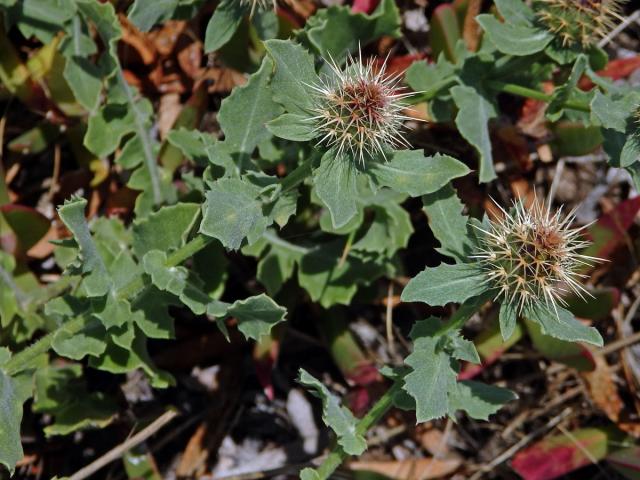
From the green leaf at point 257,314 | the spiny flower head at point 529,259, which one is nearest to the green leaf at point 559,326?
the spiny flower head at point 529,259

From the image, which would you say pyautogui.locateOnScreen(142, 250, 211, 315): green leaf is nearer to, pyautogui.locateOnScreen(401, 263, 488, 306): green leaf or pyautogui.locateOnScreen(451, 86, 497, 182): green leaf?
pyautogui.locateOnScreen(401, 263, 488, 306): green leaf

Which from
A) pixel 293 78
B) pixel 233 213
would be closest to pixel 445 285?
pixel 233 213

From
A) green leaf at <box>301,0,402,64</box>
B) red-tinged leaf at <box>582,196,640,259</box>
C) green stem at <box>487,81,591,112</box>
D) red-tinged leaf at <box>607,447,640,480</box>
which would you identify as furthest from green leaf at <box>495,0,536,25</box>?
red-tinged leaf at <box>607,447,640,480</box>

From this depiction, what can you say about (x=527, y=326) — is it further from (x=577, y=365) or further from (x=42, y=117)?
(x=42, y=117)

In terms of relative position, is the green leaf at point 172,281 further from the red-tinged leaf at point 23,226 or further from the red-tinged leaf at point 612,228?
the red-tinged leaf at point 612,228

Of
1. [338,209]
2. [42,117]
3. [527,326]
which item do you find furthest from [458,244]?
[42,117]

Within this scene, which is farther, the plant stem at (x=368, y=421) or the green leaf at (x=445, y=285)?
the plant stem at (x=368, y=421)
